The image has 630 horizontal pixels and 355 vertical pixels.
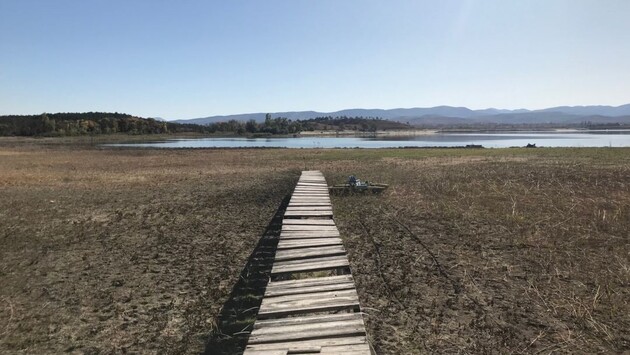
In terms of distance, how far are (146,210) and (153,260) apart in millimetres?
7024

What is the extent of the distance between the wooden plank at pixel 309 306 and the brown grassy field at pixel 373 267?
0.81m

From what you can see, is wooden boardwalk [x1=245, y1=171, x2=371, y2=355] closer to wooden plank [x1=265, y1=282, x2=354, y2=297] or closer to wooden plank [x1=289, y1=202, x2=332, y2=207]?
wooden plank [x1=265, y1=282, x2=354, y2=297]

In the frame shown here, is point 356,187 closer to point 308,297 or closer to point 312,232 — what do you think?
point 312,232

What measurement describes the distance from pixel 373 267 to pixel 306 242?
1702 mm

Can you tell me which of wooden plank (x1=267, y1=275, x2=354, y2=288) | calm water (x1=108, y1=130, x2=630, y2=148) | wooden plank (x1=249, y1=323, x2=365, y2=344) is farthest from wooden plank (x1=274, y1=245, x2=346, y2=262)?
calm water (x1=108, y1=130, x2=630, y2=148)

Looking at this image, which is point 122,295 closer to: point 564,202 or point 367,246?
point 367,246

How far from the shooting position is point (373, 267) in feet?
32.6

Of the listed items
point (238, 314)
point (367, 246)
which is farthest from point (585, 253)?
point (238, 314)

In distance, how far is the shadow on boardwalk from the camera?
21.8ft

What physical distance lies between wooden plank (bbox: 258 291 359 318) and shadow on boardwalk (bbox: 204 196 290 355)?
2.00ft

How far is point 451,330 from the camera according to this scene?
6.76m

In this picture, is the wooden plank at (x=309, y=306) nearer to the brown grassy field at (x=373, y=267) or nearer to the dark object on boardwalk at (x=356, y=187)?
the brown grassy field at (x=373, y=267)

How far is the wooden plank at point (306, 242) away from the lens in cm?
959

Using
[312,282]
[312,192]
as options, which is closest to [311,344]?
[312,282]
